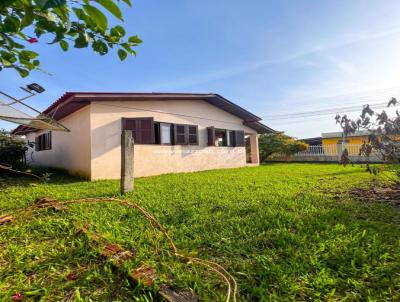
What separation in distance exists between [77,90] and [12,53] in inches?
270

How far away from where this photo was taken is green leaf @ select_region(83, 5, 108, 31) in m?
0.90

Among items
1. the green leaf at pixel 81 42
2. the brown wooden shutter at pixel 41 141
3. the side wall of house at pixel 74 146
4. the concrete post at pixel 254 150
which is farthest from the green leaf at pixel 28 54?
the concrete post at pixel 254 150

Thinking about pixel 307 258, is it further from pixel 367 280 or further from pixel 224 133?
pixel 224 133

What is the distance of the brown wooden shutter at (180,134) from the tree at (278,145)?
8692mm

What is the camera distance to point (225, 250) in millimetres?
2451

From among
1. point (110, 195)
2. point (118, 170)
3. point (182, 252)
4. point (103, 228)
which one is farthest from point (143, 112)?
point (182, 252)

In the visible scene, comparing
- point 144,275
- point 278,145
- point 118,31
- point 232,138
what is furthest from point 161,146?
point 278,145

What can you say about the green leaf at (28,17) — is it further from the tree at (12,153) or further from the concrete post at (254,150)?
the concrete post at (254,150)

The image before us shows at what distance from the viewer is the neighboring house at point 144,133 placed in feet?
27.1

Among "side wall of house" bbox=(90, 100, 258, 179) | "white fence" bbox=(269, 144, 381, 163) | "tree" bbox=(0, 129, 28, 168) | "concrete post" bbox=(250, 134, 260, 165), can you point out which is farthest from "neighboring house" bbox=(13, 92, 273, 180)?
"white fence" bbox=(269, 144, 381, 163)

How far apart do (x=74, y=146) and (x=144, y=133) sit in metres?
2.73

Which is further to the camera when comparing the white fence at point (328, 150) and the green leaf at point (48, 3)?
the white fence at point (328, 150)

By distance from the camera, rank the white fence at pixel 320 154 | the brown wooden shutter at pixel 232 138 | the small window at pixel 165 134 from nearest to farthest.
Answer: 1. the small window at pixel 165 134
2. the brown wooden shutter at pixel 232 138
3. the white fence at pixel 320 154

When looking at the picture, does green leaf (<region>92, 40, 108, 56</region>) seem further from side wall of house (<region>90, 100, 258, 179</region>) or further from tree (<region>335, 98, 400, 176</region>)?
side wall of house (<region>90, 100, 258, 179</region>)
